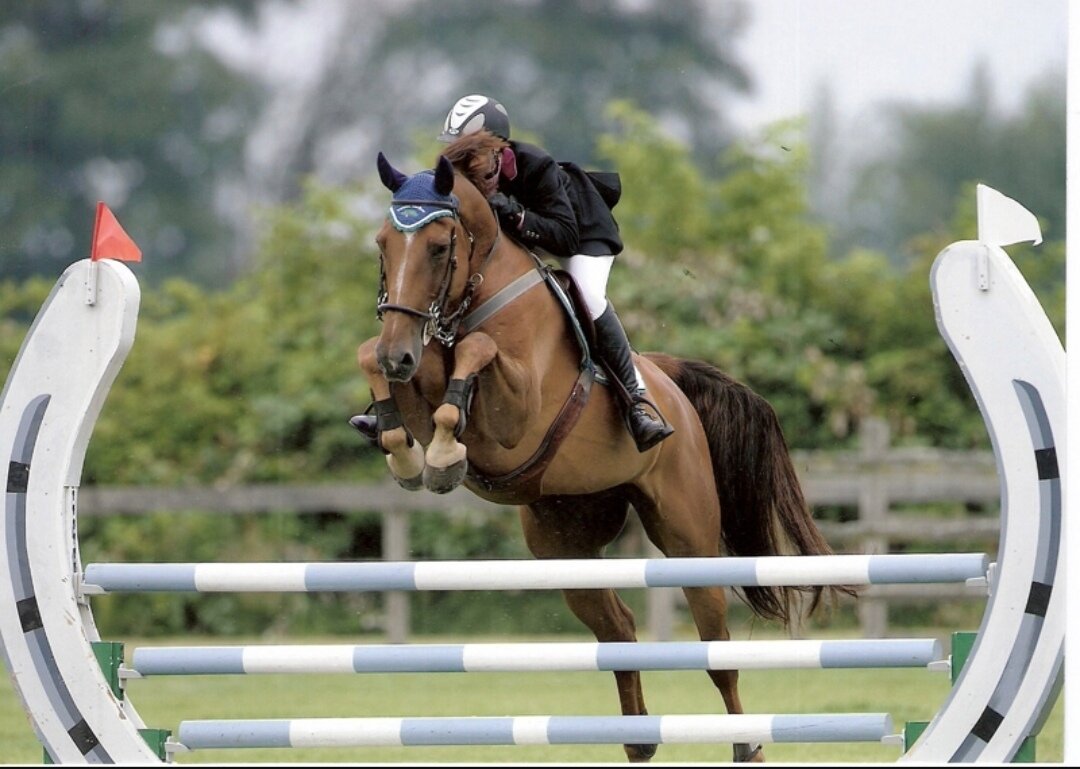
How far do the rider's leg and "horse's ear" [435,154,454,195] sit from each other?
63 cm

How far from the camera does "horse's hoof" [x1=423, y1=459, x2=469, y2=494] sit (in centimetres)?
345

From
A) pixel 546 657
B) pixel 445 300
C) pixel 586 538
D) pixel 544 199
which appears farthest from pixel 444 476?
pixel 586 538

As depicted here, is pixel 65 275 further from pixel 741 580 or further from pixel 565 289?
pixel 741 580

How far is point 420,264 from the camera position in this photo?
11.4 feet

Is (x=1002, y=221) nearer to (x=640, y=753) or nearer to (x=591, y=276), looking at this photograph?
(x=591, y=276)

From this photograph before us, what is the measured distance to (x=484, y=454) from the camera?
380 centimetres

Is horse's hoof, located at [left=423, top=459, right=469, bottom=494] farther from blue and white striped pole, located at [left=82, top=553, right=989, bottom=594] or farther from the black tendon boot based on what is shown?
the black tendon boot

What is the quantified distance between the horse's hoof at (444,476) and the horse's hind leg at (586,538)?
3.03ft

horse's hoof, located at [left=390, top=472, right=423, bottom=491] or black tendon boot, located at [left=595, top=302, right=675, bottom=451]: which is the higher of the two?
black tendon boot, located at [left=595, top=302, right=675, bottom=451]

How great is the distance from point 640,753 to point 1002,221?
1.85 meters

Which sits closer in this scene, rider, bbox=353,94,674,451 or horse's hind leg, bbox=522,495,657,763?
rider, bbox=353,94,674,451

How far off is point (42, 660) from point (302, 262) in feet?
22.1

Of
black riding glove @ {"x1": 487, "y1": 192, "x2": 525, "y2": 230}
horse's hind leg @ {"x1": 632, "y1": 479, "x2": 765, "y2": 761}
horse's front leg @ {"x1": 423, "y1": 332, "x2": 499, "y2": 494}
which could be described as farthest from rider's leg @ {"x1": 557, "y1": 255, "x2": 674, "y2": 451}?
horse's front leg @ {"x1": 423, "y1": 332, "x2": 499, "y2": 494}

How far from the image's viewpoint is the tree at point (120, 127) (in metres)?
11.2
